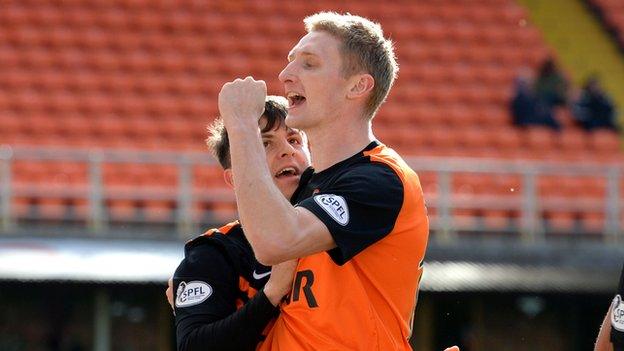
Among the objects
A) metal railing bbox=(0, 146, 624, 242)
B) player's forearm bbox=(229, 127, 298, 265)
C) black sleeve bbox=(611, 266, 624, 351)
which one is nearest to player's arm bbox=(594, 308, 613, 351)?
black sleeve bbox=(611, 266, 624, 351)

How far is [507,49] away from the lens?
54.2 ft

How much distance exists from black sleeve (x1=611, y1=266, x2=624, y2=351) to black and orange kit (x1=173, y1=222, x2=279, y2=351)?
92 centimetres

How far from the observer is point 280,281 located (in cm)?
359

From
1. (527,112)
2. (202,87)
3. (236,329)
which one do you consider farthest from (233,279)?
(527,112)

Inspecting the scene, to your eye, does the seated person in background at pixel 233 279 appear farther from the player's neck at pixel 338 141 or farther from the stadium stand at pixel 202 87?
the stadium stand at pixel 202 87

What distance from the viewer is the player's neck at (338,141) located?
3.65 metres

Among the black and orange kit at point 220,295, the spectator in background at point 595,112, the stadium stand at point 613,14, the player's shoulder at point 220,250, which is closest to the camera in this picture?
the black and orange kit at point 220,295

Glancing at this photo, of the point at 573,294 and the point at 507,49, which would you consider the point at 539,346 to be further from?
the point at 507,49

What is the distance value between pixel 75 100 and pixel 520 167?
4877 mm

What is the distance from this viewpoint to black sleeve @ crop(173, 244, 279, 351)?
12.0 ft

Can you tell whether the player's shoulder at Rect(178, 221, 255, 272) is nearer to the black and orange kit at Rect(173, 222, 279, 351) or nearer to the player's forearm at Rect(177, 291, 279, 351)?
the black and orange kit at Rect(173, 222, 279, 351)

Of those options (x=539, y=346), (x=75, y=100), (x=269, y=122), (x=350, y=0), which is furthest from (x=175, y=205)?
(x=269, y=122)

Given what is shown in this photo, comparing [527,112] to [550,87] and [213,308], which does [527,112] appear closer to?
[550,87]

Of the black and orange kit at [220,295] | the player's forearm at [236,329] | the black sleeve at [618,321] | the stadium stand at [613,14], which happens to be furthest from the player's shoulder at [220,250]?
the stadium stand at [613,14]
